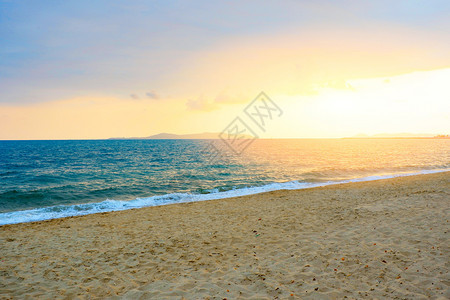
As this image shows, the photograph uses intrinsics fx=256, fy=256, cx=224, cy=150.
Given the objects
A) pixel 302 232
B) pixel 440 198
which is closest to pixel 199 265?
pixel 302 232

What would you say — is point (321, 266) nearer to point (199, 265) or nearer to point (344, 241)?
point (344, 241)

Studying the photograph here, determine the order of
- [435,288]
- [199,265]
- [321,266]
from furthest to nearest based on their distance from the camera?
[199,265] < [321,266] < [435,288]

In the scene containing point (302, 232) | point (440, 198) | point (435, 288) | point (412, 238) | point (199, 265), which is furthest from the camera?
point (440, 198)

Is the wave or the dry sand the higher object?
the dry sand

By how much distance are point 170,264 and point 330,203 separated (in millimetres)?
10739

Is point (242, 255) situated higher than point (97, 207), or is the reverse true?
point (242, 255)

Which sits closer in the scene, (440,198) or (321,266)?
(321,266)

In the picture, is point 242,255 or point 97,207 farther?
point 97,207

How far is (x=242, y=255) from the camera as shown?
8.13 metres

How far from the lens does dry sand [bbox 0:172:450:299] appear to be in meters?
6.20

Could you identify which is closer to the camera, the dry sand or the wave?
the dry sand

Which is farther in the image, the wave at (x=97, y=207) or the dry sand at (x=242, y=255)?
the wave at (x=97, y=207)

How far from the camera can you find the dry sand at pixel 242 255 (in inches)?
244

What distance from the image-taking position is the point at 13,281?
23.2 ft
